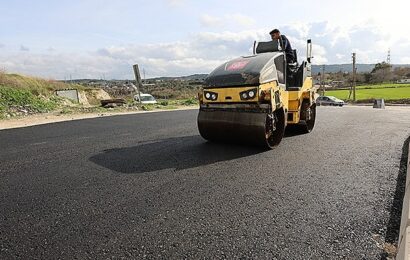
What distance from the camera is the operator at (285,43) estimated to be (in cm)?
657

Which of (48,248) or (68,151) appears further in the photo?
(68,151)

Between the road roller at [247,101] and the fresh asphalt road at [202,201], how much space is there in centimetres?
31

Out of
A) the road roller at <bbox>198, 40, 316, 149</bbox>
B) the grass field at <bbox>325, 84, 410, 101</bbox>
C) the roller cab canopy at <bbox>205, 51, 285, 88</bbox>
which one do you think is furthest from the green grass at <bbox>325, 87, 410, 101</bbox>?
the roller cab canopy at <bbox>205, 51, 285, 88</bbox>

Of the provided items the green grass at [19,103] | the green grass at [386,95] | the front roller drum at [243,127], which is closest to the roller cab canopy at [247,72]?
the front roller drum at [243,127]

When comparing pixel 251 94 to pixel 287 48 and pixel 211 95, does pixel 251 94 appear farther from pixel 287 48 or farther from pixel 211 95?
pixel 287 48

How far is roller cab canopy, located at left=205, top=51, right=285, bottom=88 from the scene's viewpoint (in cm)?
516

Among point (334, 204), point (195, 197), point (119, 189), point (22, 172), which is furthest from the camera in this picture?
point (22, 172)

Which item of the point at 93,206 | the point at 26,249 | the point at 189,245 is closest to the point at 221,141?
the point at 93,206

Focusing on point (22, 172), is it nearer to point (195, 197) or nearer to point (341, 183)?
point (195, 197)

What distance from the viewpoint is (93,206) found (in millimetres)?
3252

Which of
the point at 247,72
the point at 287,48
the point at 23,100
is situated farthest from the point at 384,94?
the point at 247,72

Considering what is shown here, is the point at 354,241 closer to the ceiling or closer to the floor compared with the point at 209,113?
closer to the floor

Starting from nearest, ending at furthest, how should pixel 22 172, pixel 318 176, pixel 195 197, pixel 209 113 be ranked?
1. pixel 195 197
2. pixel 318 176
3. pixel 22 172
4. pixel 209 113

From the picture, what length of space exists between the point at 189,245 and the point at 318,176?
2293mm
